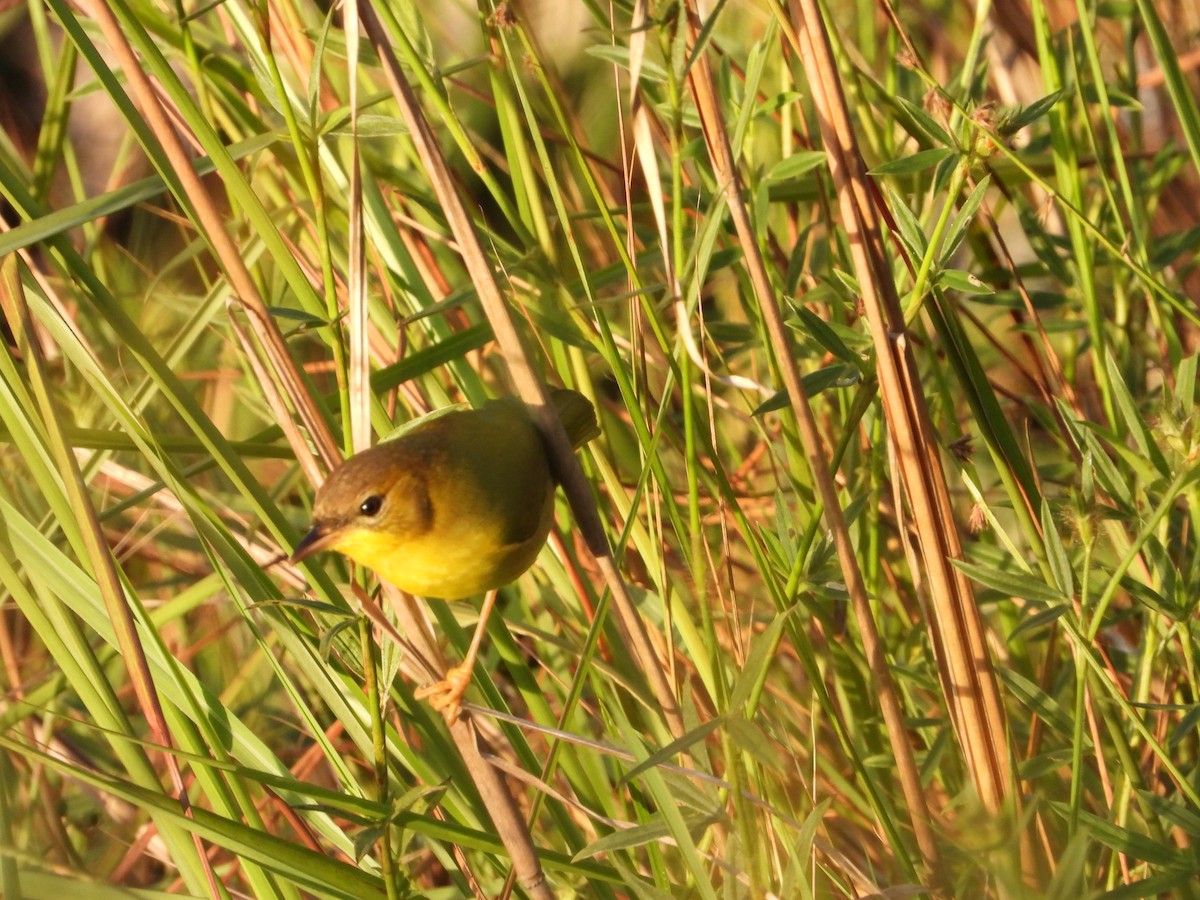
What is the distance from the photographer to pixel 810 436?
130 cm

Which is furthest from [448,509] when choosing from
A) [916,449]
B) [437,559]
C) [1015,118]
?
[1015,118]

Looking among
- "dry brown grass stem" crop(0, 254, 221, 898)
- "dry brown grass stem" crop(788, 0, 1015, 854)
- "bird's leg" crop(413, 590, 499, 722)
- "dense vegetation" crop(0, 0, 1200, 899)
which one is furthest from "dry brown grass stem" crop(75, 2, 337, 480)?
"dry brown grass stem" crop(788, 0, 1015, 854)

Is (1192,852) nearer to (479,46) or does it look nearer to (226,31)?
(226,31)

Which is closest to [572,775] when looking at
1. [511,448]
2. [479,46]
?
[511,448]

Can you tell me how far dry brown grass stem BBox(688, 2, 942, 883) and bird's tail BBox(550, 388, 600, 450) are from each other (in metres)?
0.31

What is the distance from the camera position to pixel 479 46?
293cm

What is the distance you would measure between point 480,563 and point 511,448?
15cm

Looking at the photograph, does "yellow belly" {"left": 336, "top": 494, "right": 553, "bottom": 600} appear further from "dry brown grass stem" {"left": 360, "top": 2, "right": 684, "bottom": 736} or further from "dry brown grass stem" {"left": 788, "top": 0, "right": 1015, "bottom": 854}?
"dry brown grass stem" {"left": 788, "top": 0, "right": 1015, "bottom": 854}

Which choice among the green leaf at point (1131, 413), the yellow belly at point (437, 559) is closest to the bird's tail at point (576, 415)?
the yellow belly at point (437, 559)

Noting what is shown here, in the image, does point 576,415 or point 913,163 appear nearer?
point 913,163

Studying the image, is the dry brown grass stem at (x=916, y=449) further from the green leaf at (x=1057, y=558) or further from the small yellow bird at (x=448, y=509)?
the small yellow bird at (x=448, y=509)

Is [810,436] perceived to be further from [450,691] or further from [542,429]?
[450,691]

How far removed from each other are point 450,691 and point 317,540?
271 mm

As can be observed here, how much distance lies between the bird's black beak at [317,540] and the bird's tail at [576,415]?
0.33 m
